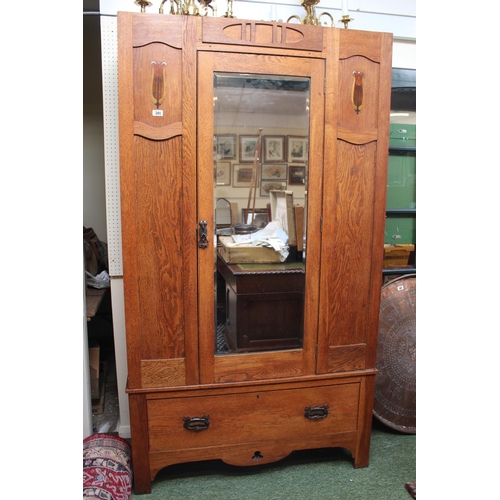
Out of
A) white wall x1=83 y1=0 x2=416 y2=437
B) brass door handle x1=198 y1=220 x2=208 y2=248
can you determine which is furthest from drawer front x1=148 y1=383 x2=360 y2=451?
brass door handle x1=198 y1=220 x2=208 y2=248

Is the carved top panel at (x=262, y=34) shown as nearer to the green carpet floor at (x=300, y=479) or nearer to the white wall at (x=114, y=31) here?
the white wall at (x=114, y=31)

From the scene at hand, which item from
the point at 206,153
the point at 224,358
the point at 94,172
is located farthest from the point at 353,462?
the point at 94,172

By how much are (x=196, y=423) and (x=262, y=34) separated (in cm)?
167

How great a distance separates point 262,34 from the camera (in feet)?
5.66

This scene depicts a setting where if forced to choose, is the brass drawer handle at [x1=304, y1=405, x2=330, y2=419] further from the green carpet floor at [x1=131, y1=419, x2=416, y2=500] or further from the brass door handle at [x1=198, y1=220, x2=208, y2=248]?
the brass door handle at [x1=198, y1=220, x2=208, y2=248]

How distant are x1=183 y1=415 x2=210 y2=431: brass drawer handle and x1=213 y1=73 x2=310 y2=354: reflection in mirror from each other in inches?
12.4

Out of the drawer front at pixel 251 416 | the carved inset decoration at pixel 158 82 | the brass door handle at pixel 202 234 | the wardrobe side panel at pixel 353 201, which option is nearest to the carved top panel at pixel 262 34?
the wardrobe side panel at pixel 353 201

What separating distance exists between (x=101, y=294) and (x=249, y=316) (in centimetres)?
108

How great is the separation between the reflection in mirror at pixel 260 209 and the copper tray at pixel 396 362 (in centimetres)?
66

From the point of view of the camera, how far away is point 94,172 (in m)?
3.40

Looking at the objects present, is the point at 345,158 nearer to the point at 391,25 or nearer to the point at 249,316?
the point at 249,316

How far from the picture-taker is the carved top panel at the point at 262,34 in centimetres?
168

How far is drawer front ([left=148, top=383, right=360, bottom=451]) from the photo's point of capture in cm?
191

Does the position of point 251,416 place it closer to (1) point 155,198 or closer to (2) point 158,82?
(1) point 155,198
